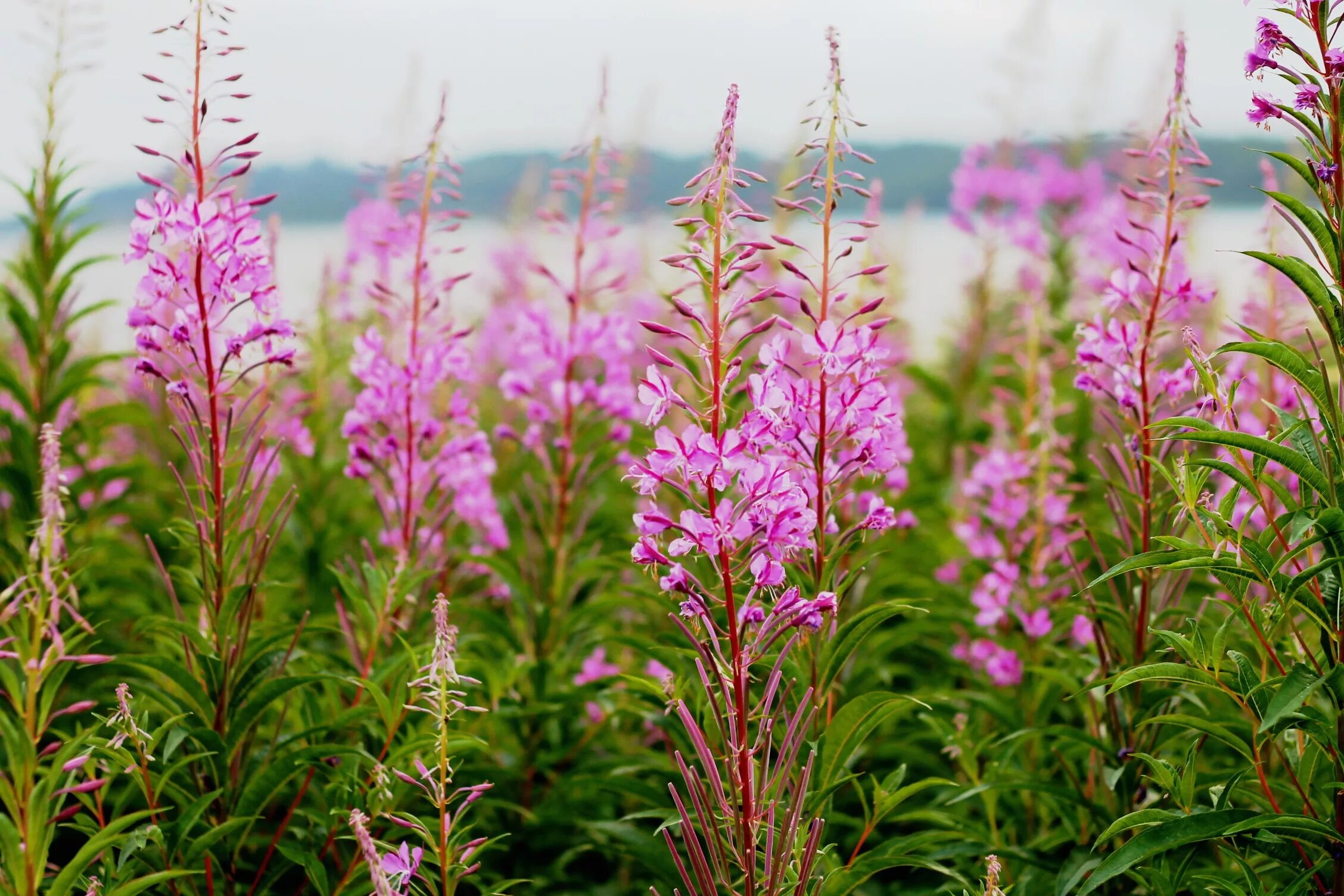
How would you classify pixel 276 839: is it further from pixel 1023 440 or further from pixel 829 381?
pixel 1023 440

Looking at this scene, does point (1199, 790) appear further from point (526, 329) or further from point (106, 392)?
point (106, 392)

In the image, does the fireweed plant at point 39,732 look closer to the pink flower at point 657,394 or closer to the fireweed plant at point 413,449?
the fireweed plant at point 413,449

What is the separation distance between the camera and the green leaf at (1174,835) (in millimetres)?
2449

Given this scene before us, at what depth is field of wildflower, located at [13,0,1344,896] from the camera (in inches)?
93.0

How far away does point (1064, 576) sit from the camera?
13.7 feet

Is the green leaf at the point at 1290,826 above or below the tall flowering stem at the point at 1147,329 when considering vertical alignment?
below

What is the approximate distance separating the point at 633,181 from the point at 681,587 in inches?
345

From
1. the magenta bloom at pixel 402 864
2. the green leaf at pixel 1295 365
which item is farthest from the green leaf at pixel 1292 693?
the magenta bloom at pixel 402 864

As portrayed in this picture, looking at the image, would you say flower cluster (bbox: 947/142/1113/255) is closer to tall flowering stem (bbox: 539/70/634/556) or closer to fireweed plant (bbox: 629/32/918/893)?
tall flowering stem (bbox: 539/70/634/556)

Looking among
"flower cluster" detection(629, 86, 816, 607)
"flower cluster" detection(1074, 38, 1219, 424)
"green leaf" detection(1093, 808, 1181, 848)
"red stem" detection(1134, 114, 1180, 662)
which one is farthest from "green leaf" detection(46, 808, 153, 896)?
"flower cluster" detection(1074, 38, 1219, 424)

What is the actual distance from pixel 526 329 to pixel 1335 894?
3468mm

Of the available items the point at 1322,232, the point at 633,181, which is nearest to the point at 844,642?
the point at 1322,232

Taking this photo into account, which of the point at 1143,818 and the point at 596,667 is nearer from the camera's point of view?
the point at 1143,818

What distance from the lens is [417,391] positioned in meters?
Result: 3.95
